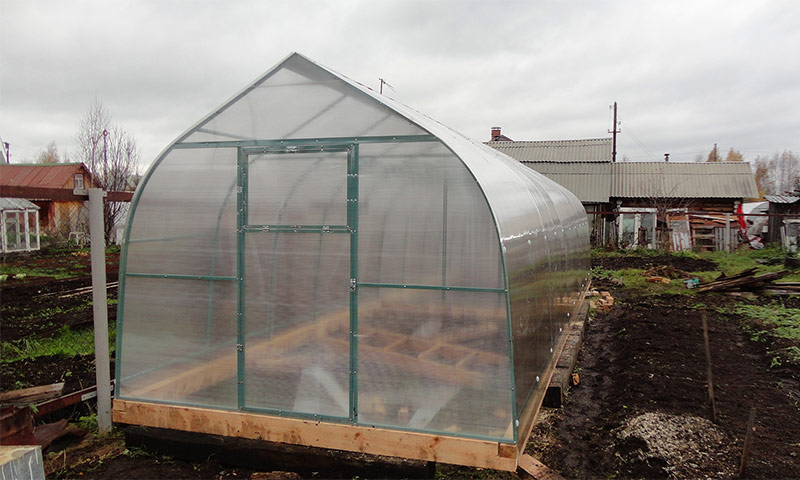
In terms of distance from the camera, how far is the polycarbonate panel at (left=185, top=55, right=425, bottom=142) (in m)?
4.68

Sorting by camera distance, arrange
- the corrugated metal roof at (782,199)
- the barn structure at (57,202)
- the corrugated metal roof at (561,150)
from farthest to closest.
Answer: the corrugated metal roof at (561,150) < the barn structure at (57,202) < the corrugated metal roof at (782,199)

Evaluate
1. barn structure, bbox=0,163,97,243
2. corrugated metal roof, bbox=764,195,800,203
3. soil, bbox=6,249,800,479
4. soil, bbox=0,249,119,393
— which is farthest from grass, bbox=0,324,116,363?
corrugated metal roof, bbox=764,195,800,203

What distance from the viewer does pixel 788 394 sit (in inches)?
247

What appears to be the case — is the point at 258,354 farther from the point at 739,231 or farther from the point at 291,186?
the point at 739,231

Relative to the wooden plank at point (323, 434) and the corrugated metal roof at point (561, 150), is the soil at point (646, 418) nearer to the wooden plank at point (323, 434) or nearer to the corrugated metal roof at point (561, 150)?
the wooden plank at point (323, 434)

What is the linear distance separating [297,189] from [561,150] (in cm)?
2610

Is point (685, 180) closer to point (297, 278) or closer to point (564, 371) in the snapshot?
point (564, 371)

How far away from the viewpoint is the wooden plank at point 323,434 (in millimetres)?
4188

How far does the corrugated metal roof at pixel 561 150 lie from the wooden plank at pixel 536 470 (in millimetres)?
25195

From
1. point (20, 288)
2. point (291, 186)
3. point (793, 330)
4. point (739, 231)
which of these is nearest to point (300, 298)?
point (291, 186)

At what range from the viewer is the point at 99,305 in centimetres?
520

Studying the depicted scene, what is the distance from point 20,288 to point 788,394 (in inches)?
596

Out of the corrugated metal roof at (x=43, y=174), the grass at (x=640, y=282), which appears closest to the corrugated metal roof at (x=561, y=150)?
the grass at (x=640, y=282)

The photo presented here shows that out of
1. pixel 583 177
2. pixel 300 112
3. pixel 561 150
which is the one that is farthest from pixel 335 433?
pixel 561 150
